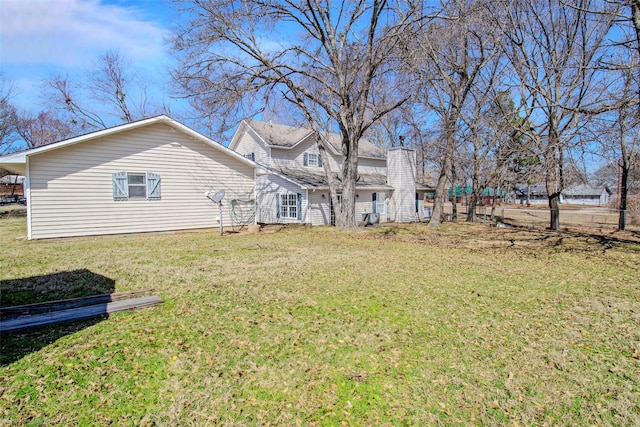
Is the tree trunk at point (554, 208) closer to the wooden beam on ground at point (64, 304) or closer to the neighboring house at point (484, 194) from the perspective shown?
the neighboring house at point (484, 194)

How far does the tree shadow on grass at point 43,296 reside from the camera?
3.60 metres

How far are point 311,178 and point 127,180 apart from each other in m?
9.60

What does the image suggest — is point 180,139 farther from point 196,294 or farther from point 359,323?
point 359,323

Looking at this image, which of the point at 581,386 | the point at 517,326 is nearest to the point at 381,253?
the point at 517,326

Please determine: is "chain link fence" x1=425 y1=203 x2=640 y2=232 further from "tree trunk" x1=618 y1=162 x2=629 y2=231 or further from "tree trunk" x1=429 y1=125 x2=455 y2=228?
"tree trunk" x1=429 y1=125 x2=455 y2=228

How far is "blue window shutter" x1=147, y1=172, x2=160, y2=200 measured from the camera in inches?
533

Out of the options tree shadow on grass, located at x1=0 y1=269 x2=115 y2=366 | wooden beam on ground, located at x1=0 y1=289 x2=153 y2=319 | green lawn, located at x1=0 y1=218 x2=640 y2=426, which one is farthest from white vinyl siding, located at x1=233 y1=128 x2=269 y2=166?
wooden beam on ground, located at x1=0 y1=289 x2=153 y2=319

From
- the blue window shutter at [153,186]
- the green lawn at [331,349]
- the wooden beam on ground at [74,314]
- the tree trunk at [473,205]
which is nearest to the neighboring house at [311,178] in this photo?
the tree trunk at [473,205]

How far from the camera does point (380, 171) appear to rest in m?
25.4

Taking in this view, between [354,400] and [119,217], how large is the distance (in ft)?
43.4

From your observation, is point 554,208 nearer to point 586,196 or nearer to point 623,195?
point 623,195

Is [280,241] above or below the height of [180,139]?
below

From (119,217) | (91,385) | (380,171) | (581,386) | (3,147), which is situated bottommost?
(581,386)

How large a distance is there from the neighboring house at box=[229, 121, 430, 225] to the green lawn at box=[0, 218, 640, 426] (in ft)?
35.9
